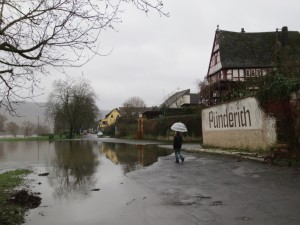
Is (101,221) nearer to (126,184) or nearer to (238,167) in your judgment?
(126,184)

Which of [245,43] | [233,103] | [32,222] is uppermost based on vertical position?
[245,43]

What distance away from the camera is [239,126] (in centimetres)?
2183

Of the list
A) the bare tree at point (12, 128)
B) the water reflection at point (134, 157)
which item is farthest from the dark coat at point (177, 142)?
the bare tree at point (12, 128)

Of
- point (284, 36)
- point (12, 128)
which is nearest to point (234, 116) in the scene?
point (284, 36)

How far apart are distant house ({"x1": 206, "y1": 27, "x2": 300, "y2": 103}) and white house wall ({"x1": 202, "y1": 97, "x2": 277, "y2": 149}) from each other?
21616mm

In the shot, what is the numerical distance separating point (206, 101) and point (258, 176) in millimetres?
30425

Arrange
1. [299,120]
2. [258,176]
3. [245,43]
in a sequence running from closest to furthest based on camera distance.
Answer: [258,176] → [299,120] → [245,43]

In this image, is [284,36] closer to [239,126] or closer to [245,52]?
[245,52]

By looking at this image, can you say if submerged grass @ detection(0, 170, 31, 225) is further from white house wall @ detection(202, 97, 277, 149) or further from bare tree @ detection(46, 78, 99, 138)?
bare tree @ detection(46, 78, 99, 138)

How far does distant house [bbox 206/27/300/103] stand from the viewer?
161ft

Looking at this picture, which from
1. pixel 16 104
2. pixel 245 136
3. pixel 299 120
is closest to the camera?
pixel 16 104

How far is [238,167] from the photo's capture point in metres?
15.2

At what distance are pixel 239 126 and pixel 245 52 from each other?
102ft

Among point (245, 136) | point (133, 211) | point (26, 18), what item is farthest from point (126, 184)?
point (245, 136)
